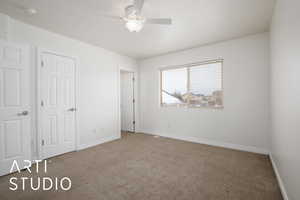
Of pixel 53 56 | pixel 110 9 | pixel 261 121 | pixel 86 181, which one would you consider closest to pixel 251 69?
pixel 261 121

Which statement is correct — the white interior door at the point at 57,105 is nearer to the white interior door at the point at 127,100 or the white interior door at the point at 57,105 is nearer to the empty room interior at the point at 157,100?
the empty room interior at the point at 157,100

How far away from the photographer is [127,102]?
520cm

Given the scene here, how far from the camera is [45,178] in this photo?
6.94 ft

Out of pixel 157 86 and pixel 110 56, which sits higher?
pixel 110 56

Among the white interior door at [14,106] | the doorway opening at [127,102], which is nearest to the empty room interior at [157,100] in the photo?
the white interior door at [14,106]

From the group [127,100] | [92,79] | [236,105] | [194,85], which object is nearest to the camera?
[236,105]

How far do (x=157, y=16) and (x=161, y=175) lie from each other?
2615 mm

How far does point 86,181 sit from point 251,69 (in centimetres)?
387

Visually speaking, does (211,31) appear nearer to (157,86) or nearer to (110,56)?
(157,86)

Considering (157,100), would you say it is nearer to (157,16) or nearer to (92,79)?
(92,79)

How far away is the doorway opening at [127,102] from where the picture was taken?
5.05 m

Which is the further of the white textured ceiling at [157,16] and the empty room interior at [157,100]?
the white textured ceiling at [157,16]

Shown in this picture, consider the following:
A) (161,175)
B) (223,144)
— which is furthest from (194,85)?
(161,175)

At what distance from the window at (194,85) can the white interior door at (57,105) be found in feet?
8.85
